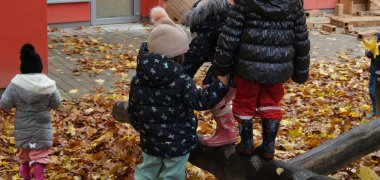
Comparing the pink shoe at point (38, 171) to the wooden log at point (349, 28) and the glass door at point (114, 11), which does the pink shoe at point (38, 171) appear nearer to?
the glass door at point (114, 11)

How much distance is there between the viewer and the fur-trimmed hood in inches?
144

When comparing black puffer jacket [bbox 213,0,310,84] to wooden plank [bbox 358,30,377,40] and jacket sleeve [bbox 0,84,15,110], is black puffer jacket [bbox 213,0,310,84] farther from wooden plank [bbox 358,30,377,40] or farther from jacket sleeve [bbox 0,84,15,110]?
wooden plank [bbox 358,30,377,40]

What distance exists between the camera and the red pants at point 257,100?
3.37 m

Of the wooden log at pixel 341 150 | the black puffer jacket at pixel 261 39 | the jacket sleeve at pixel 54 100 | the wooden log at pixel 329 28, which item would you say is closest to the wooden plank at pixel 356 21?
the wooden log at pixel 329 28

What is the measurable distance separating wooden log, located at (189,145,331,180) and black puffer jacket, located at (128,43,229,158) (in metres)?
0.15

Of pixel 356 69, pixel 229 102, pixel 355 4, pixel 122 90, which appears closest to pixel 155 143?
pixel 229 102

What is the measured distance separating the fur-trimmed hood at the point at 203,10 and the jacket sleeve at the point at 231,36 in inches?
16.3

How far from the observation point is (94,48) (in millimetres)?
11516

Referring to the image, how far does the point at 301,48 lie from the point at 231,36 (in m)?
0.42

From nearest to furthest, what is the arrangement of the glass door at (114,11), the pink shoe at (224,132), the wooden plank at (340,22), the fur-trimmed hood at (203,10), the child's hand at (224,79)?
1. the child's hand at (224,79)
2. the fur-trimmed hood at (203,10)
3. the pink shoe at (224,132)
4. the glass door at (114,11)
5. the wooden plank at (340,22)

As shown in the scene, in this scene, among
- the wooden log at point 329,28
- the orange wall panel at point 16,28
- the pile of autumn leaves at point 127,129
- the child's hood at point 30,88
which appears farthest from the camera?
the wooden log at point 329,28

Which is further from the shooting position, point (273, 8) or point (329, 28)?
point (329, 28)

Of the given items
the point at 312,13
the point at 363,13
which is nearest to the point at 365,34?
the point at 312,13

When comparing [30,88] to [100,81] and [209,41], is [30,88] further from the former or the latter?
[100,81]
